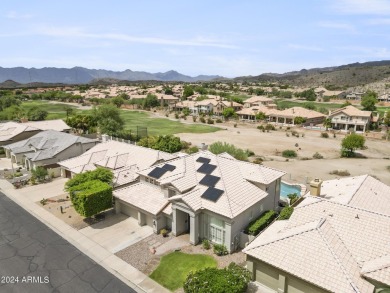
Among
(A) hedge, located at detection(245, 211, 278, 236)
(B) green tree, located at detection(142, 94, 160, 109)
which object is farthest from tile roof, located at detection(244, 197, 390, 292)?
(B) green tree, located at detection(142, 94, 160, 109)

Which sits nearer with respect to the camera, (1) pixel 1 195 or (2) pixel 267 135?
(1) pixel 1 195

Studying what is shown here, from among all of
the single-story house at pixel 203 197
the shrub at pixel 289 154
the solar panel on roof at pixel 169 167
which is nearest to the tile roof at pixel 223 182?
the single-story house at pixel 203 197

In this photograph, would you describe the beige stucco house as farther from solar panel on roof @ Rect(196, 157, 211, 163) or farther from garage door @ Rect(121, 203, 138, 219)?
garage door @ Rect(121, 203, 138, 219)

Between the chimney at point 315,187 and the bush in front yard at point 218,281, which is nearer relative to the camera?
the bush in front yard at point 218,281

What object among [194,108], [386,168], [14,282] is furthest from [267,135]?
[14,282]

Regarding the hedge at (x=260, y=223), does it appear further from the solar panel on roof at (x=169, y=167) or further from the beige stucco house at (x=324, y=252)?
the solar panel on roof at (x=169, y=167)

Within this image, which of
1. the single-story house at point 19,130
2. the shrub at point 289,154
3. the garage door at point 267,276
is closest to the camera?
the garage door at point 267,276

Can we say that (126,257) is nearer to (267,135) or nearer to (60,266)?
(60,266)
